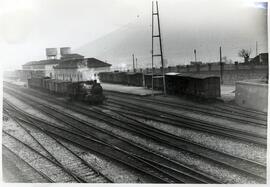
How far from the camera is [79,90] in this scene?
38.9 ft

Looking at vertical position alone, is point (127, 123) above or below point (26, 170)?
above

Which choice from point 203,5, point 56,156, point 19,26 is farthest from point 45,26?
point 203,5

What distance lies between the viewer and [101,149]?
694 centimetres

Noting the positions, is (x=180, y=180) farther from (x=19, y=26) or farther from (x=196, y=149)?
(x=19, y=26)

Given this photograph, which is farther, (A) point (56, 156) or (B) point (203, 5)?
(A) point (56, 156)

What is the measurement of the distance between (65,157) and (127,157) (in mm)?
1410

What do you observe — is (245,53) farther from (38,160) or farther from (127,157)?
(38,160)

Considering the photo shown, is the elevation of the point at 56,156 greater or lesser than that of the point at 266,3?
lesser

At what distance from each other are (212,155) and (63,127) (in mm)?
4153

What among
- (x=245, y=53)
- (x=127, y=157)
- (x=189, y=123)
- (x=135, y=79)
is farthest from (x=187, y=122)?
(x=135, y=79)

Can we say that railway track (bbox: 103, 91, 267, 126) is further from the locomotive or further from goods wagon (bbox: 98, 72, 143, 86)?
goods wagon (bbox: 98, 72, 143, 86)

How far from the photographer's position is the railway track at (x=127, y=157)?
564 cm

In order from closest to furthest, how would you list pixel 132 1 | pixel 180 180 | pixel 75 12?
pixel 180 180, pixel 132 1, pixel 75 12

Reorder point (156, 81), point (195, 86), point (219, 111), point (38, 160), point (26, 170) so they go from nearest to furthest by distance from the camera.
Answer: point (26, 170) < point (38, 160) < point (219, 111) < point (195, 86) < point (156, 81)
